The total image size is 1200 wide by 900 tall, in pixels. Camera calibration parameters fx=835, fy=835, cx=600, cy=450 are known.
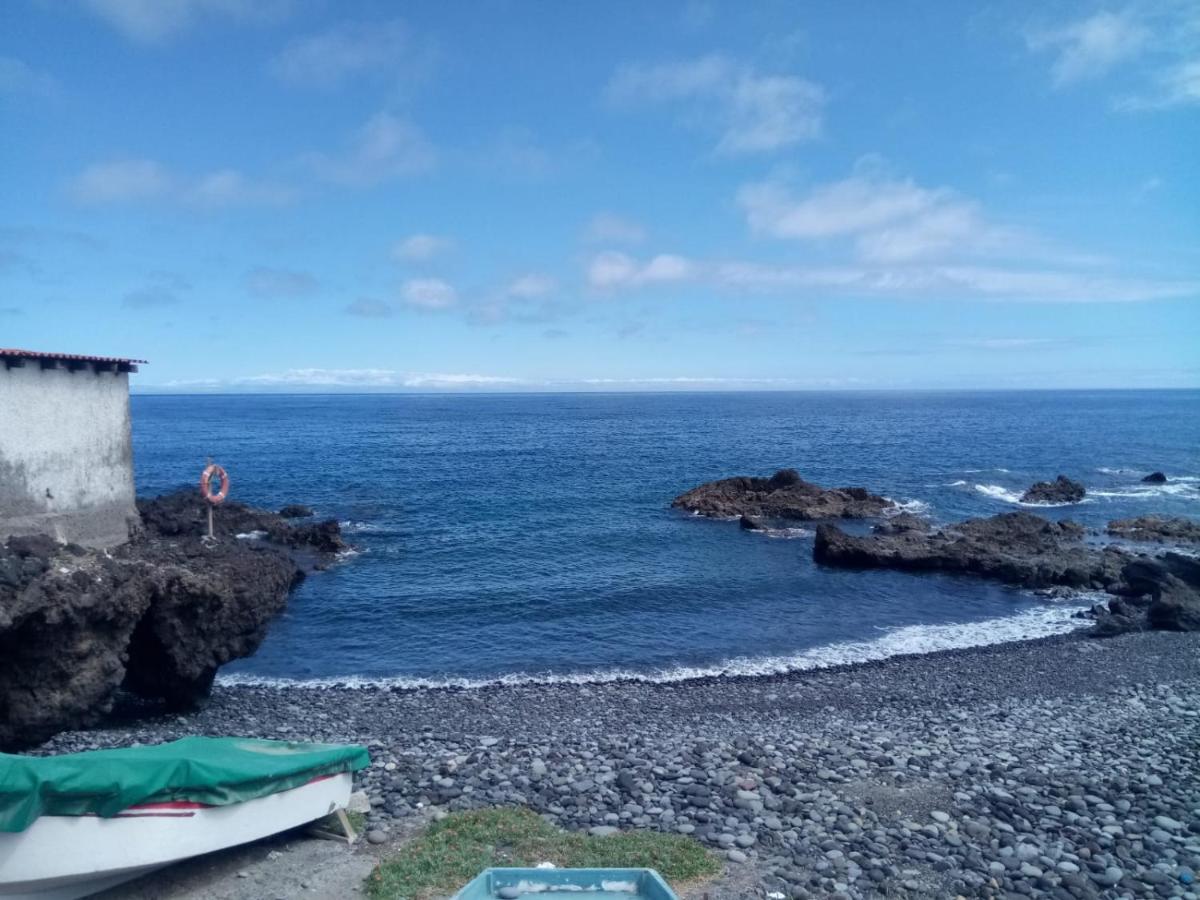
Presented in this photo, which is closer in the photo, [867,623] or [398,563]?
[867,623]

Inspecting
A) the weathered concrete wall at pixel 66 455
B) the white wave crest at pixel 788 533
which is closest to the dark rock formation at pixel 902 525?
the white wave crest at pixel 788 533

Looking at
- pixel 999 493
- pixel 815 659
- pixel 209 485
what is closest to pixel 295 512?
pixel 209 485

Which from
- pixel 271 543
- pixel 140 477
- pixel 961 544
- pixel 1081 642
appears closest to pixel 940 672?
pixel 1081 642

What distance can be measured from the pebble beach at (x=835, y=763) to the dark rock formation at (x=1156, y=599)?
4404mm

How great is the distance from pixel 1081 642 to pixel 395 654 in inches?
836

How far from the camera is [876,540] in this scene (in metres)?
39.1

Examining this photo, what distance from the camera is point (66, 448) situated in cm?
2000

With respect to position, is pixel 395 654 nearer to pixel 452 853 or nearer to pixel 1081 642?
pixel 452 853

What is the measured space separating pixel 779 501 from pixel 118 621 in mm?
38554

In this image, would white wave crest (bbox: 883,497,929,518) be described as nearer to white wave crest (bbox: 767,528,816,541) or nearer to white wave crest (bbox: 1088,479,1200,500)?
white wave crest (bbox: 767,528,816,541)

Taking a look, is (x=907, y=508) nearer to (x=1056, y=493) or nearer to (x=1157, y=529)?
(x=1056, y=493)

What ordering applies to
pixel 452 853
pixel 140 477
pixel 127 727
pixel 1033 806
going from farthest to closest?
pixel 140 477, pixel 127 727, pixel 1033 806, pixel 452 853

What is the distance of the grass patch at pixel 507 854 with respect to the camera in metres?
10.1

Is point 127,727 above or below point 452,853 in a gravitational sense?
below
